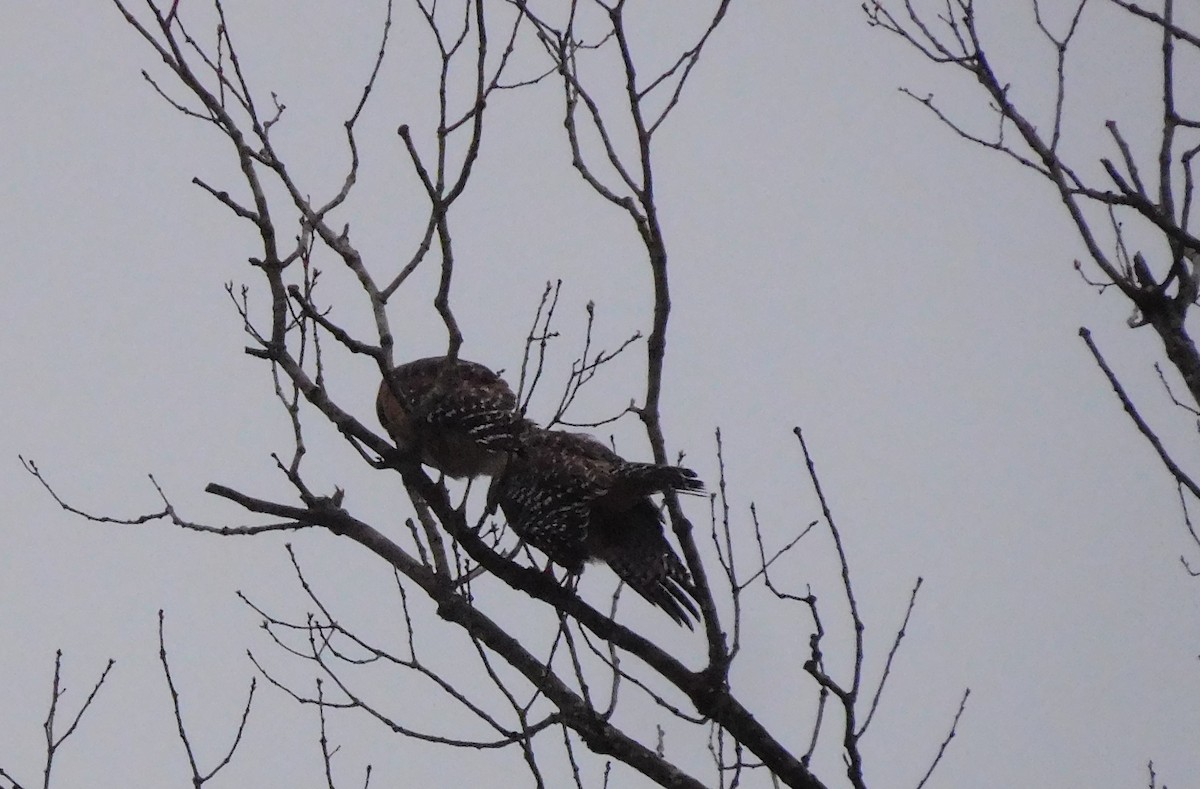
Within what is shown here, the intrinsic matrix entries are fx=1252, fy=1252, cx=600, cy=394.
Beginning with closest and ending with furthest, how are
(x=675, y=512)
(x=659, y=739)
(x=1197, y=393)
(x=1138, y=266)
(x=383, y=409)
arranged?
1. (x=1197, y=393)
2. (x=1138, y=266)
3. (x=675, y=512)
4. (x=659, y=739)
5. (x=383, y=409)

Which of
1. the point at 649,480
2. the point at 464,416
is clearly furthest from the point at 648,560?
the point at 464,416

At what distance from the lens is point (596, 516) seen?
5047 millimetres

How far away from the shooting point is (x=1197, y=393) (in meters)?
2.79

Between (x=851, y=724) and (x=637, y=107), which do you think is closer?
(x=851, y=724)

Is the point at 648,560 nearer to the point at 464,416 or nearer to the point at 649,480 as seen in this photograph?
the point at 649,480

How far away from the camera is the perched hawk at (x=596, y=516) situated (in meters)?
4.66

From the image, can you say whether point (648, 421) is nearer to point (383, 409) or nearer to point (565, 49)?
point (565, 49)

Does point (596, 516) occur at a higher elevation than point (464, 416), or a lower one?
lower

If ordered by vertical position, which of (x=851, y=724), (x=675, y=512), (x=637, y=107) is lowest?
(x=851, y=724)

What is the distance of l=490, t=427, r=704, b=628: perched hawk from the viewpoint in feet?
15.3

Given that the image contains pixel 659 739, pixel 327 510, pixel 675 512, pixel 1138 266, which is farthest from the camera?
pixel 659 739

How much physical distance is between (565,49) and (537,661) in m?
1.63

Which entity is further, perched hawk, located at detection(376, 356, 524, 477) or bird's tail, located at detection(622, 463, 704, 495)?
perched hawk, located at detection(376, 356, 524, 477)

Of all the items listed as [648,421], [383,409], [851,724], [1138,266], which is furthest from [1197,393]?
[383,409]
